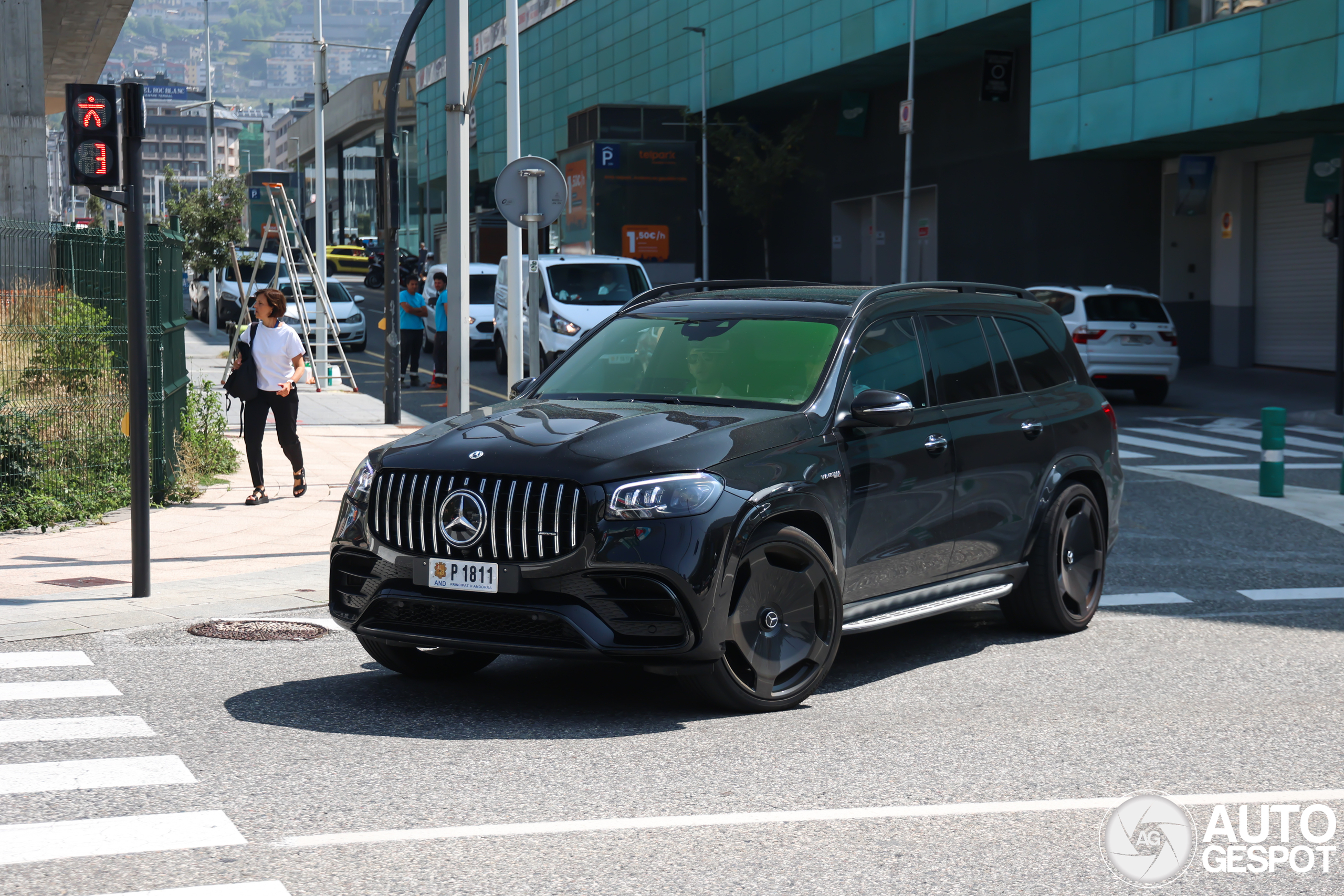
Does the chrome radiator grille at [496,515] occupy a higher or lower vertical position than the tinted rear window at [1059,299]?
lower

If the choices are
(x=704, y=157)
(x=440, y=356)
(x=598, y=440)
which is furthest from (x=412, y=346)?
(x=704, y=157)

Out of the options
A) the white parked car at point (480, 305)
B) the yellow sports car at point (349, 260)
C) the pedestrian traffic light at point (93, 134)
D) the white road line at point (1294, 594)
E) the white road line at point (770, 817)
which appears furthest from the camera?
the yellow sports car at point (349, 260)

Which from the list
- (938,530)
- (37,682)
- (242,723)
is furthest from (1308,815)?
(37,682)

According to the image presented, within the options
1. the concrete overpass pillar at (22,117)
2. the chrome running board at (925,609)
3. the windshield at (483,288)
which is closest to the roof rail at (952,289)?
the chrome running board at (925,609)

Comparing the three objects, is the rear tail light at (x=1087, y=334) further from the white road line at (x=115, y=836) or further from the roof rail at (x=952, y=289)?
the white road line at (x=115, y=836)

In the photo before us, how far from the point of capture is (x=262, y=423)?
1276 cm

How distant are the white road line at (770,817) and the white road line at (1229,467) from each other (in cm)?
1164

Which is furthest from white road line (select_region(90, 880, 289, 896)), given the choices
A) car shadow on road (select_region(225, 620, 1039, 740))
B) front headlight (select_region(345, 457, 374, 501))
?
front headlight (select_region(345, 457, 374, 501))

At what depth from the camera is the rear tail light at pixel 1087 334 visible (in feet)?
78.7

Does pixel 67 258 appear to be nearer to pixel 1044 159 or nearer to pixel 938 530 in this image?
pixel 938 530

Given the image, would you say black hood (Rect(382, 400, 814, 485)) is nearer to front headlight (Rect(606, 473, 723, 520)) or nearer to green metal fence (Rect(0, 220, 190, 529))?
front headlight (Rect(606, 473, 723, 520))

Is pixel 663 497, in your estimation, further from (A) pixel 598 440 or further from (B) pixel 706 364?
(B) pixel 706 364

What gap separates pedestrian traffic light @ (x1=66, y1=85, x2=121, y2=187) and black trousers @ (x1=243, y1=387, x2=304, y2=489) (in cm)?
419

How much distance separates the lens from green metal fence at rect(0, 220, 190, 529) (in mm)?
11164
